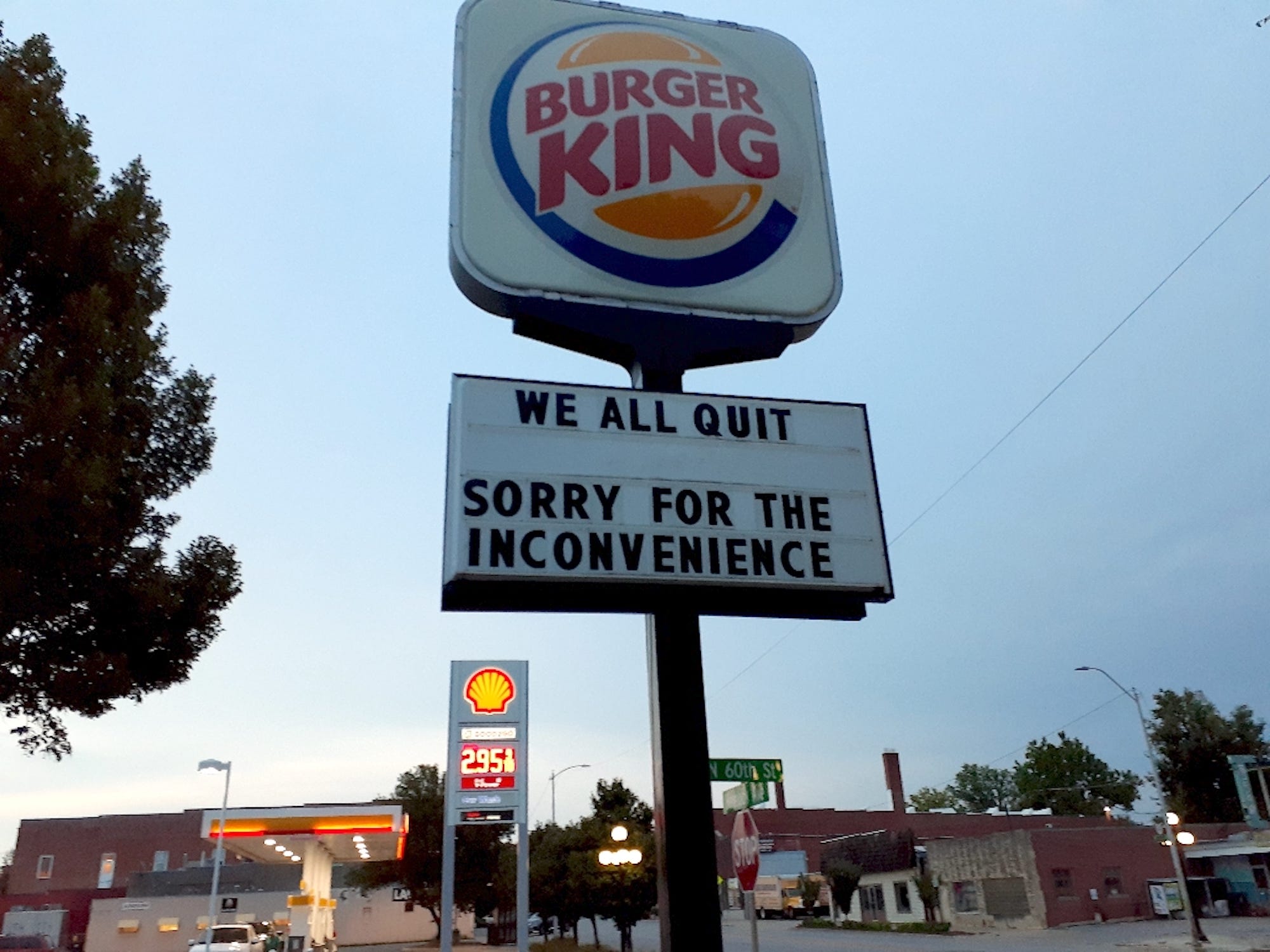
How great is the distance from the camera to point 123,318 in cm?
1162

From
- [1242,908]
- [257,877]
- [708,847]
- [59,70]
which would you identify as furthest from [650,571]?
[257,877]

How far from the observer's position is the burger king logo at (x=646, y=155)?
295 inches

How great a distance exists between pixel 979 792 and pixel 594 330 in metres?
123

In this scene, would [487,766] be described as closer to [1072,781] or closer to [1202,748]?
[1202,748]

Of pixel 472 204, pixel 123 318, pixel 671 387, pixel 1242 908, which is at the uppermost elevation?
pixel 123 318

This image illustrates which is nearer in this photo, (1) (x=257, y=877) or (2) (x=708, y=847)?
(2) (x=708, y=847)

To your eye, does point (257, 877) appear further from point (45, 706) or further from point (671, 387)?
point (671, 387)

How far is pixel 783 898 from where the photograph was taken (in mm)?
66312

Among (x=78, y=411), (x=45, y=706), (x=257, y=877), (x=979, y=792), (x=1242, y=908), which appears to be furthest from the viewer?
(x=979, y=792)

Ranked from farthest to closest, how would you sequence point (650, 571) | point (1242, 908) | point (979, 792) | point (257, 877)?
point (979, 792)
point (257, 877)
point (1242, 908)
point (650, 571)

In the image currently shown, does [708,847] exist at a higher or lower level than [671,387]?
lower

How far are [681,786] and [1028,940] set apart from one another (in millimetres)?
39586

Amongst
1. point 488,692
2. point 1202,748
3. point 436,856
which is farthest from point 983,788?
point 488,692

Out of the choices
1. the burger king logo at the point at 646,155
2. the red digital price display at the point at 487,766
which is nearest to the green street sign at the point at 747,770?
the burger king logo at the point at 646,155
